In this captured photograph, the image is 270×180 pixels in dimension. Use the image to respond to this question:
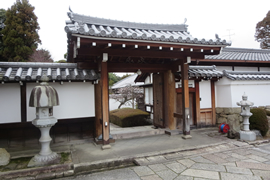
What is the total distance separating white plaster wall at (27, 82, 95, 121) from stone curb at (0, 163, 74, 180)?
6.86 ft

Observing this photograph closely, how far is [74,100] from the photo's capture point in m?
6.07

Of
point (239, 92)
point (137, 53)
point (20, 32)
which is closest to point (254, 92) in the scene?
point (239, 92)

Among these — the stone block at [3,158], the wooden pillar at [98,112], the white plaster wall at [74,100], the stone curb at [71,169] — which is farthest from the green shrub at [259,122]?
the stone block at [3,158]

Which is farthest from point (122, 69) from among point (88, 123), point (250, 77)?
point (250, 77)

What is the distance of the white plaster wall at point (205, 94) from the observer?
8.17 m

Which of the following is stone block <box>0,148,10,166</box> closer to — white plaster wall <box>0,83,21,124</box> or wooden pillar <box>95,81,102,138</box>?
white plaster wall <box>0,83,21,124</box>

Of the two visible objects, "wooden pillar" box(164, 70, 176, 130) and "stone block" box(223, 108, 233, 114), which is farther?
"stone block" box(223, 108, 233, 114)

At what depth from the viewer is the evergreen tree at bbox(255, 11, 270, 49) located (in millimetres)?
22120

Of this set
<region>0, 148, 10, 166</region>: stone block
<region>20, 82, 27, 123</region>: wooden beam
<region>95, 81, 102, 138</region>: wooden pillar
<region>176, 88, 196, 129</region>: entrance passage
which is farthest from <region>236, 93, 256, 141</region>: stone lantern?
<region>20, 82, 27, 123</region>: wooden beam

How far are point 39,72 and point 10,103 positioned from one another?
1319 mm

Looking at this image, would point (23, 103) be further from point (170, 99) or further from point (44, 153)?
point (170, 99)

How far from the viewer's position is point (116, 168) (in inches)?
172

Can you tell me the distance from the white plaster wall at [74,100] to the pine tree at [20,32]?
41.9 ft

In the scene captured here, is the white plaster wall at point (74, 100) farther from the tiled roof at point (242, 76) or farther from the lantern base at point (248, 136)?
the tiled roof at point (242, 76)
